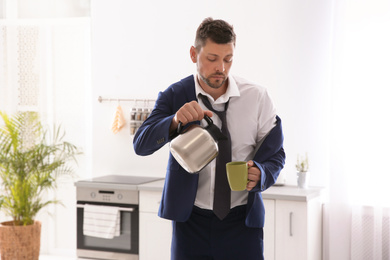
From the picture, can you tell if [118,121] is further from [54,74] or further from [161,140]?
[161,140]

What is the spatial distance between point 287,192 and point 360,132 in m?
0.63

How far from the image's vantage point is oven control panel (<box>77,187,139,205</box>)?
3822 millimetres

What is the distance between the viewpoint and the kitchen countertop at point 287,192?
3348 millimetres

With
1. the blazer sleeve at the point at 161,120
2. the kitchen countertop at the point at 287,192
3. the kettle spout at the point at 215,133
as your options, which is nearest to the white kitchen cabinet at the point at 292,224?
the kitchen countertop at the point at 287,192

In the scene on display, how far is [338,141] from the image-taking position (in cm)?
356

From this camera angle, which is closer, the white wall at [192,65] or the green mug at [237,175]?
the green mug at [237,175]

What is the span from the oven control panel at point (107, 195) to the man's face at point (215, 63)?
2083 millimetres

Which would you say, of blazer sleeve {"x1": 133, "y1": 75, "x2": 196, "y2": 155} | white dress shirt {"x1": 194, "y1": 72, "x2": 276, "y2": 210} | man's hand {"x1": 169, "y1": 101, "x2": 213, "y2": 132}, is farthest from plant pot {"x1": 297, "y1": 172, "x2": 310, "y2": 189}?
man's hand {"x1": 169, "y1": 101, "x2": 213, "y2": 132}

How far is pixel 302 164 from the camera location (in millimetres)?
3666

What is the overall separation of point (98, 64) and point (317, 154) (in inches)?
76.8

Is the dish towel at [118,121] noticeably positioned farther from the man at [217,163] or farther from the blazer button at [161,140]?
the blazer button at [161,140]

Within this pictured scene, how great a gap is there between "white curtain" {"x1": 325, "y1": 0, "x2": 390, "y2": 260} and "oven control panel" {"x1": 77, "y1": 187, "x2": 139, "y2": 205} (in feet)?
4.52

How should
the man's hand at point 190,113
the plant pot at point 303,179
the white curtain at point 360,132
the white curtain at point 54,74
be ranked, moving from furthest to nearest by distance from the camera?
1. the white curtain at point 54,74
2. the plant pot at point 303,179
3. the white curtain at point 360,132
4. the man's hand at point 190,113

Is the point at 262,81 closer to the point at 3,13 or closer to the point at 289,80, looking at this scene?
the point at 289,80
